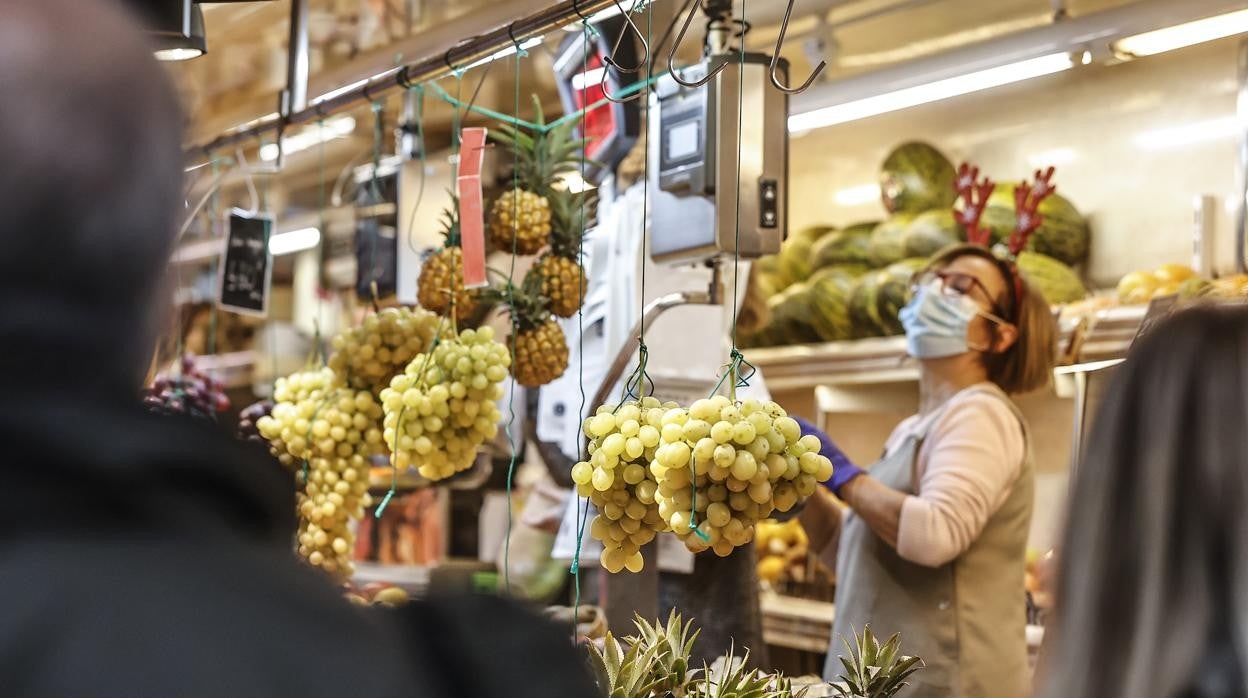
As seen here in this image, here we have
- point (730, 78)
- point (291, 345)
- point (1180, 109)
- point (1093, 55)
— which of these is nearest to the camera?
point (730, 78)

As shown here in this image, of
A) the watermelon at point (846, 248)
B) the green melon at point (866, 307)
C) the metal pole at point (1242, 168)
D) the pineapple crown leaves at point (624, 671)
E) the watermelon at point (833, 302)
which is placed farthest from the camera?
the watermelon at point (846, 248)

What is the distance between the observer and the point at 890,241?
16.2 feet

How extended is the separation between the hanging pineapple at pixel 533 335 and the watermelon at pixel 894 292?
201cm

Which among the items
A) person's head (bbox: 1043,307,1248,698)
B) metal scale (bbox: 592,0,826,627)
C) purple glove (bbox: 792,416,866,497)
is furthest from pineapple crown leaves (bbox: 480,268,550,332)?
person's head (bbox: 1043,307,1248,698)

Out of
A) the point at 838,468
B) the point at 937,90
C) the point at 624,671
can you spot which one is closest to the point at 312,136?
the point at 937,90

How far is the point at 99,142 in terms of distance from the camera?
28.2 inches

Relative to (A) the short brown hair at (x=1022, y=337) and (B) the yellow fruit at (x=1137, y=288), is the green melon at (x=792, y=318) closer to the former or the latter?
(B) the yellow fruit at (x=1137, y=288)

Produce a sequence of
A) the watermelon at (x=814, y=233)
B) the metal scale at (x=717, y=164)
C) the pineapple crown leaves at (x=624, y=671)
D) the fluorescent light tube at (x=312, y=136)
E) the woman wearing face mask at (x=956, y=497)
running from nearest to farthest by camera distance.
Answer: the pineapple crown leaves at (x=624, y=671) < the metal scale at (x=717, y=164) < the woman wearing face mask at (x=956, y=497) < the watermelon at (x=814, y=233) < the fluorescent light tube at (x=312, y=136)

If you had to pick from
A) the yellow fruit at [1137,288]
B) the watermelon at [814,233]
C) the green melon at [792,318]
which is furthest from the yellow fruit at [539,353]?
the watermelon at [814,233]

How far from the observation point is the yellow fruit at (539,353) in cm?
296

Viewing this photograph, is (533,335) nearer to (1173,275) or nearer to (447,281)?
(447,281)

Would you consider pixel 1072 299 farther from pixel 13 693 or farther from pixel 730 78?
pixel 13 693

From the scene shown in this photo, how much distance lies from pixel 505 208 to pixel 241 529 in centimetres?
231

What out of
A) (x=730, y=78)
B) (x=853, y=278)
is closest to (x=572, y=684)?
(x=730, y=78)
